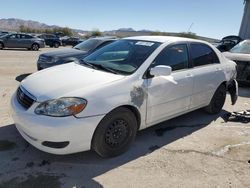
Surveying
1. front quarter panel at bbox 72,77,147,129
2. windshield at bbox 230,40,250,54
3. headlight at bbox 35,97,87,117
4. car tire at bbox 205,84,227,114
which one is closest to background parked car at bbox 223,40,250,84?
windshield at bbox 230,40,250,54

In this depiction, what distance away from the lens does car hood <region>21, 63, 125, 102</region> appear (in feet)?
10.8

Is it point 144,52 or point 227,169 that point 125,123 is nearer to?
point 144,52

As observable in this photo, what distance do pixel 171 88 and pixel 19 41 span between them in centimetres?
2057

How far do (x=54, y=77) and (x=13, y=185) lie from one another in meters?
1.53

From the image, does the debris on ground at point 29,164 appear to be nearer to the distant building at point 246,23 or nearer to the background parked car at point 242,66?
the background parked car at point 242,66

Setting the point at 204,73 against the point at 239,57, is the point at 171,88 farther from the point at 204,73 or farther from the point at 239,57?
the point at 239,57

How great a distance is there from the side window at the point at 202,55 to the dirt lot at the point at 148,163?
1.31 m

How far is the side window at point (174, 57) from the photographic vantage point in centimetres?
415

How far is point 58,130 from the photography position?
10.1 feet

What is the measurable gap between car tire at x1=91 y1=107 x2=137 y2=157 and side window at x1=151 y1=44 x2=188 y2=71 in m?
0.97

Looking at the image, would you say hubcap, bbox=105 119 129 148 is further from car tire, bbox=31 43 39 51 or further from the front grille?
car tire, bbox=31 43 39 51

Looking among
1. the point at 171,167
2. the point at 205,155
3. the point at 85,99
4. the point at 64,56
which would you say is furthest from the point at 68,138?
the point at 64,56

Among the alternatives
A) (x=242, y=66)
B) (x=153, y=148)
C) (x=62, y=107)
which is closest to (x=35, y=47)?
(x=242, y=66)

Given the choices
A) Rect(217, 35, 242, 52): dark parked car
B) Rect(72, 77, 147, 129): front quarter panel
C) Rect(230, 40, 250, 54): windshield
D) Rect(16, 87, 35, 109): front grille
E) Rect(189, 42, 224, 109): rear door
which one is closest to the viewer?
Rect(72, 77, 147, 129): front quarter panel
